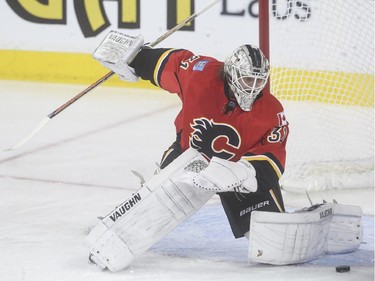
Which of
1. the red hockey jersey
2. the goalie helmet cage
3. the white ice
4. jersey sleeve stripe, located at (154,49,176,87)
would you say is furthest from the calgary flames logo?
the goalie helmet cage

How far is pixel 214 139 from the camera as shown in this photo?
11.4 ft

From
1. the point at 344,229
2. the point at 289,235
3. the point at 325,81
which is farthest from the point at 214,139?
the point at 325,81

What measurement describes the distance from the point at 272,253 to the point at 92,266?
20.1 inches

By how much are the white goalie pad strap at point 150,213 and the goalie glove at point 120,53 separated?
357 mm

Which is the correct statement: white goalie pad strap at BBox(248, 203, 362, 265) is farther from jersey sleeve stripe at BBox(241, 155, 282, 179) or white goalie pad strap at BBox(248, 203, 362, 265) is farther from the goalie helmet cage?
the goalie helmet cage

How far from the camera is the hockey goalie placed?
337 centimetres

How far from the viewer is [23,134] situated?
17.2 feet

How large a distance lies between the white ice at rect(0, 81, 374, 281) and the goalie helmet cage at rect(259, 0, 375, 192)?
0.77 feet

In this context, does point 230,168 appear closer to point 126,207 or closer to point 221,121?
point 221,121

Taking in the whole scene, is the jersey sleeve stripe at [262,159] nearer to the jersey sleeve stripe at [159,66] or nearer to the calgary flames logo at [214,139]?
the calgary flames logo at [214,139]

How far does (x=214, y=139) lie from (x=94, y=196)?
950 millimetres

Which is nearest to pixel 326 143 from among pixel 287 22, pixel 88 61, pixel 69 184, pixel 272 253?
pixel 287 22

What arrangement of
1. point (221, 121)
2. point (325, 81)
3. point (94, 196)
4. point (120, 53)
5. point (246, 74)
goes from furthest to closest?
point (325, 81) < point (94, 196) < point (120, 53) < point (221, 121) < point (246, 74)

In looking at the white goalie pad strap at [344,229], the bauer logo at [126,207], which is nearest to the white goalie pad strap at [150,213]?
the bauer logo at [126,207]
